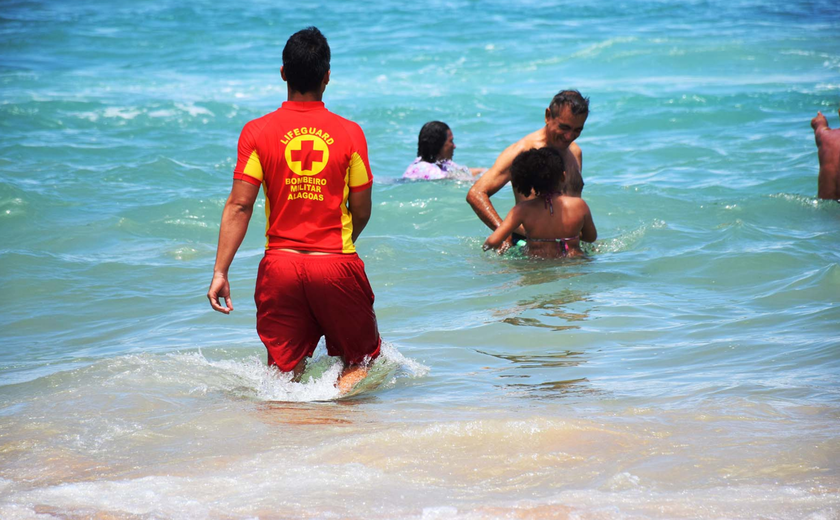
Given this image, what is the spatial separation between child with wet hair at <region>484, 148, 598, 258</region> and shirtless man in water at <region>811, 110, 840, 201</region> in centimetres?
329

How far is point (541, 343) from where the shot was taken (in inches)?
207

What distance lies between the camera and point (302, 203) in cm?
369

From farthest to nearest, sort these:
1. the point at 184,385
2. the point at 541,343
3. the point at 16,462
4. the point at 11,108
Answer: the point at 11,108 → the point at 541,343 → the point at 184,385 → the point at 16,462

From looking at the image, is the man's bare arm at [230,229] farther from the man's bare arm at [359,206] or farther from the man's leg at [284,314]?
the man's bare arm at [359,206]

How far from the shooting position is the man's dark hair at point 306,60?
3.62 metres

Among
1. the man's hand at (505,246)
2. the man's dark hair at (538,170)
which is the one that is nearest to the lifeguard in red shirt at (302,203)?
the man's dark hair at (538,170)

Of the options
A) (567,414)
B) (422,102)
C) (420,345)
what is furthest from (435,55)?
(567,414)

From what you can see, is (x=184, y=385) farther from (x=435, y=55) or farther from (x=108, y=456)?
(x=435, y=55)

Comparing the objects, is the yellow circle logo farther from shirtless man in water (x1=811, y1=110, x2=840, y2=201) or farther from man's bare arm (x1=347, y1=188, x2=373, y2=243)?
shirtless man in water (x1=811, y1=110, x2=840, y2=201)

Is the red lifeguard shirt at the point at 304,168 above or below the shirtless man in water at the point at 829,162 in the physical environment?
above

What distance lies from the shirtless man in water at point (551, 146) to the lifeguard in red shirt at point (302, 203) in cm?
323

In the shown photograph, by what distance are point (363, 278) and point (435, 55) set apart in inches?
855

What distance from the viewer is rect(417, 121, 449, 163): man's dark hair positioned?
9.94 metres

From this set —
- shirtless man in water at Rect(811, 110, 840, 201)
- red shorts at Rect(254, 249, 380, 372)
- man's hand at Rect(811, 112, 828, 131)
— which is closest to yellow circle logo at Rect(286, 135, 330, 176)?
red shorts at Rect(254, 249, 380, 372)
